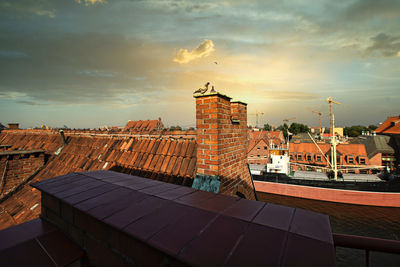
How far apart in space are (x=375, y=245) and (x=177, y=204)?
48.4 inches

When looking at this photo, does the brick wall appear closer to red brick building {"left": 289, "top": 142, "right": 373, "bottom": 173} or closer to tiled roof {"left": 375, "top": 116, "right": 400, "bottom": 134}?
red brick building {"left": 289, "top": 142, "right": 373, "bottom": 173}

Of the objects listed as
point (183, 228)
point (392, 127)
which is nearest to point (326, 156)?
point (392, 127)

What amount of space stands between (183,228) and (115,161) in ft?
14.3

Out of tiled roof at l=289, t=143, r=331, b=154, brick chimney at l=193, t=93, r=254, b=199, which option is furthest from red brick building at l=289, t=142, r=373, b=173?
brick chimney at l=193, t=93, r=254, b=199

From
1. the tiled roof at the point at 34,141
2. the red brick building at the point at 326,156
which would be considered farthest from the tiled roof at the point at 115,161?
the red brick building at the point at 326,156

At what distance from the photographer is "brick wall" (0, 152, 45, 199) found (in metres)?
5.46

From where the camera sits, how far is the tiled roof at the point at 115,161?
3.86m

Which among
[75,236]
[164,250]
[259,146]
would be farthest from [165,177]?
[259,146]

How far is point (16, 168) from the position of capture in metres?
5.80

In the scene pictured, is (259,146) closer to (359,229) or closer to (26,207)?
(359,229)

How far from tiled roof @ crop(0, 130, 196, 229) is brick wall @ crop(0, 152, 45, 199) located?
0.94 feet

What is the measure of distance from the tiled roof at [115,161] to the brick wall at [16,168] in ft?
0.94

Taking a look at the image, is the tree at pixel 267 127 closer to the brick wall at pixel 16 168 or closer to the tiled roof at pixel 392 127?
the tiled roof at pixel 392 127

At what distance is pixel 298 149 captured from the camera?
35594 millimetres
